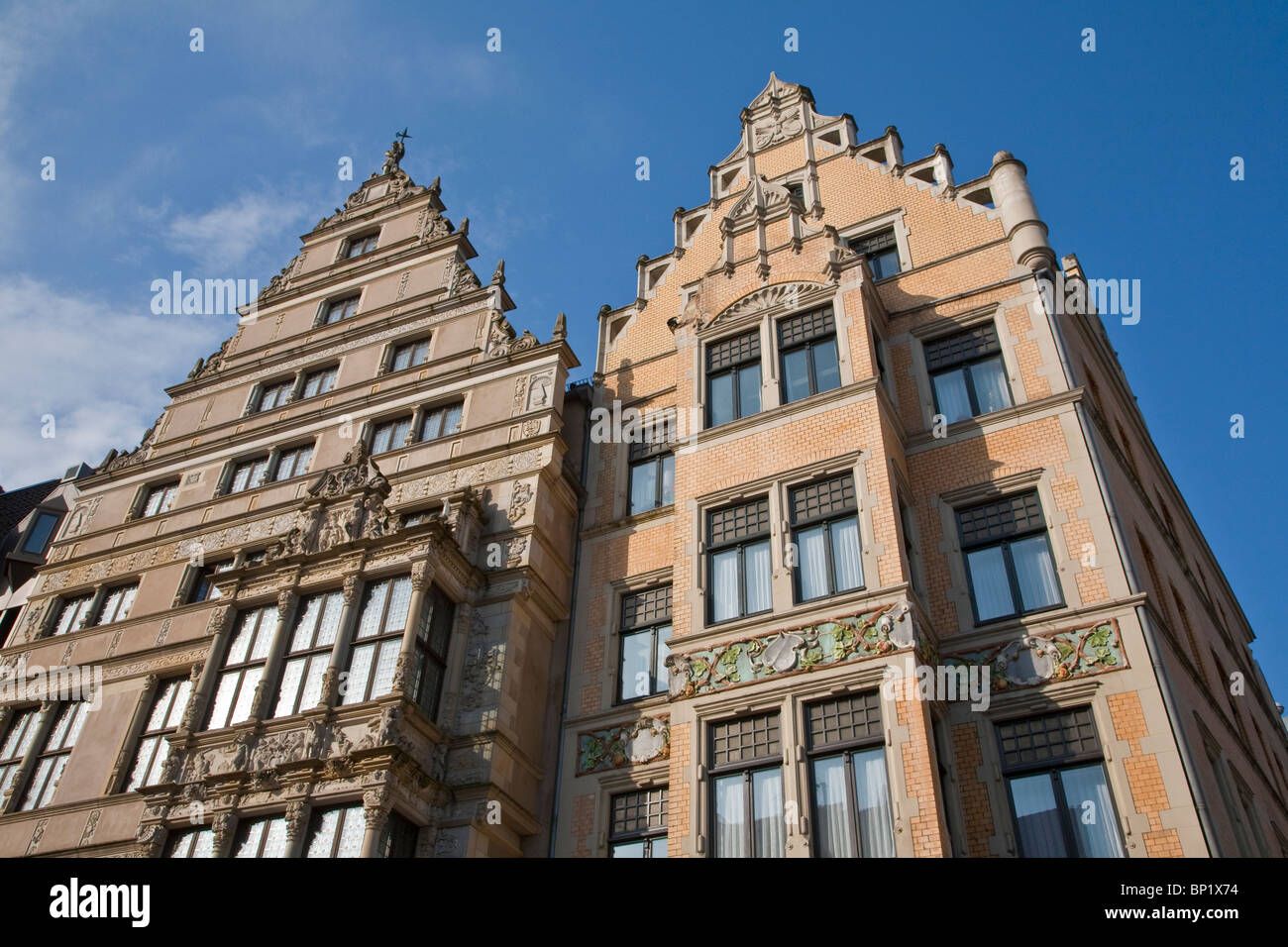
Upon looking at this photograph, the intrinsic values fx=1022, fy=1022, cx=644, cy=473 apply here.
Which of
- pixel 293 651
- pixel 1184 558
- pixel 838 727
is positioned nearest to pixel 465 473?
pixel 293 651

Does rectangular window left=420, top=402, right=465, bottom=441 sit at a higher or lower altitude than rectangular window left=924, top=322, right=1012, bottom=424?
higher

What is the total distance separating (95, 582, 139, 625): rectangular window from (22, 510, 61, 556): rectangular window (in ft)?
41.4

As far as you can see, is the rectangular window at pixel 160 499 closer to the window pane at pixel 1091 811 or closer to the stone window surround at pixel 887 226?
the stone window surround at pixel 887 226

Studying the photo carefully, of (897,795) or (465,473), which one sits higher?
(465,473)

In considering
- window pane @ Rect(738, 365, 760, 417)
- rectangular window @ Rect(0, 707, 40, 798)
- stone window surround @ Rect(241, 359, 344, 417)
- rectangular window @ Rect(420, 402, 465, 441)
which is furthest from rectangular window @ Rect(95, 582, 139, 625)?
window pane @ Rect(738, 365, 760, 417)

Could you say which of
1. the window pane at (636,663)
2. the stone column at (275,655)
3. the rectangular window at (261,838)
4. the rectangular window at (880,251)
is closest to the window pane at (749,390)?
the rectangular window at (880,251)

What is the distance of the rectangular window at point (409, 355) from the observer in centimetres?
2634

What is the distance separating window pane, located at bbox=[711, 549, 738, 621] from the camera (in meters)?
17.0

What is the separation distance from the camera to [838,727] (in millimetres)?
14594

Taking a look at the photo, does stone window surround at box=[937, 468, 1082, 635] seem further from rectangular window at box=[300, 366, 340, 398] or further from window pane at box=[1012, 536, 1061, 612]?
rectangular window at box=[300, 366, 340, 398]

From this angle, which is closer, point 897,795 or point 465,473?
→ point 897,795

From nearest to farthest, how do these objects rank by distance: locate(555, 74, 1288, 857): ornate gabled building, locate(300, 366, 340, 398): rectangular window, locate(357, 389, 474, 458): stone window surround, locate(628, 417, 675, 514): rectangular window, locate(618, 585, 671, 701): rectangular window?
locate(555, 74, 1288, 857): ornate gabled building
locate(618, 585, 671, 701): rectangular window
locate(628, 417, 675, 514): rectangular window
locate(357, 389, 474, 458): stone window surround
locate(300, 366, 340, 398): rectangular window

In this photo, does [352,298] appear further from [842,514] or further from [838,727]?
[838,727]

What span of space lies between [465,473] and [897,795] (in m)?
12.2
